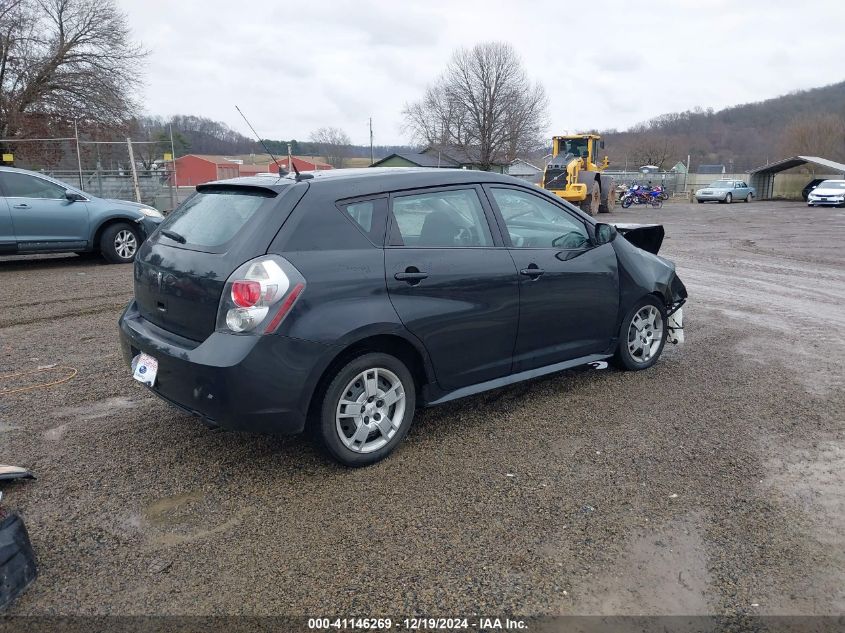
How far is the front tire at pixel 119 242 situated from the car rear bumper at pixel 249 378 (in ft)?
27.2

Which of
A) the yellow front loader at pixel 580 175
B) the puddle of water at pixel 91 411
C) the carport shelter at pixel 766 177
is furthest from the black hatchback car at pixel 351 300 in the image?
the carport shelter at pixel 766 177

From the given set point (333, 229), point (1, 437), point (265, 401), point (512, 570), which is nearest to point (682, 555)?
point (512, 570)

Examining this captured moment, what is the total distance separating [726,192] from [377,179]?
138ft

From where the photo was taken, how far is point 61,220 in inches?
404

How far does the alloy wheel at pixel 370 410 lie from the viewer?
357 centimetres

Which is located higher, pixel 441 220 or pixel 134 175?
pixel 134 175

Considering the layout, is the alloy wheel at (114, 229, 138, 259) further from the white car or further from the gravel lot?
the white car

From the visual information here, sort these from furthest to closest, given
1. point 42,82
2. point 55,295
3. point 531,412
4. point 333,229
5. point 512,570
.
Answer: point 42,82 < point 55,295 < point 531,412 < point 333,229 < point 512,570

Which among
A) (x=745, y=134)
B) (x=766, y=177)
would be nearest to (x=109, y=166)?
(x=766, y=177)

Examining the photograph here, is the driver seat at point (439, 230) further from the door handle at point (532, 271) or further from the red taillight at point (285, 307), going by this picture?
the red taillight at point (285, 307)

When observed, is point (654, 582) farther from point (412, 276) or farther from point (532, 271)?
point (532, 271)

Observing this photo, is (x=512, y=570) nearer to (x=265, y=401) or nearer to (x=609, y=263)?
(x=265, y=401)

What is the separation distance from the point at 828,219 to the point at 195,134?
104ft

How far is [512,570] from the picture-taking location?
279 centimetres
